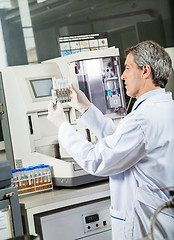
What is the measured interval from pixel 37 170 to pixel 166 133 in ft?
3.07

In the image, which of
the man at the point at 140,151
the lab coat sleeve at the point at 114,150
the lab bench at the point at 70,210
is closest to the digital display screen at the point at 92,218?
the lab bench at the point at 70,210

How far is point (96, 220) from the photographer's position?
2.57 m

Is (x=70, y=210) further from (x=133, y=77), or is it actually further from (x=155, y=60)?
(x=155, y=60)

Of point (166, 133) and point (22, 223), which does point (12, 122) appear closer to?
Result: point (22, 223)

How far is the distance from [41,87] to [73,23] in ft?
3.35

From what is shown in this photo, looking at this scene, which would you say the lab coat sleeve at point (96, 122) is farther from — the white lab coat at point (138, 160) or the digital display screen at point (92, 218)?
the digital display screen at point (92, 218)

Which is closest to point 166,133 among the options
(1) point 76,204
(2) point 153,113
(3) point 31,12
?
(2) point 153,113

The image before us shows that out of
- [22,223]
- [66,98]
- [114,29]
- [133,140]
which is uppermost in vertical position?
[114,29]

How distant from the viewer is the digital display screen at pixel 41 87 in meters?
2.90

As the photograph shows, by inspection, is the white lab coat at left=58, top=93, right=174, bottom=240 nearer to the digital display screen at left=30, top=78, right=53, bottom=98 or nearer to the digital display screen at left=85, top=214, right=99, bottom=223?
the digital display screen at left=85, top=214, right=99, bottom=223

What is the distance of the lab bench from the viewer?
2.38 m

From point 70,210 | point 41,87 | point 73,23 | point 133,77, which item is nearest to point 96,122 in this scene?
point 133,77

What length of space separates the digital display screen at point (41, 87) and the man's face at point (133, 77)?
889 mm

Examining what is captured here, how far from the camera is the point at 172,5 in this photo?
4352mm
